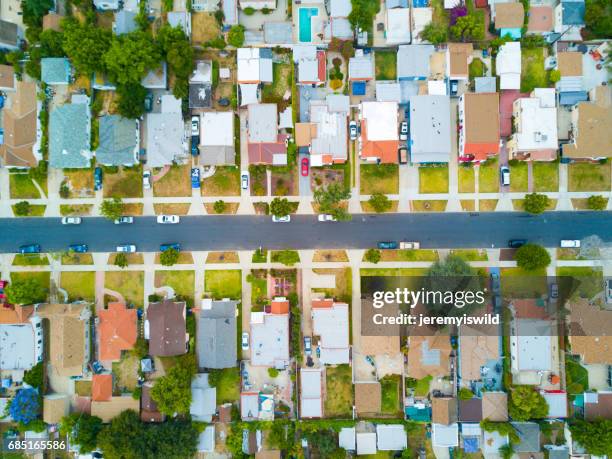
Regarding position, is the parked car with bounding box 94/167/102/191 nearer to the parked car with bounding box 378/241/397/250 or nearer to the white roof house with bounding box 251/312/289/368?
the white roof house with bounding box 251/312/289/368

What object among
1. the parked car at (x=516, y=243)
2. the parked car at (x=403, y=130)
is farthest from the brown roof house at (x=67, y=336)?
the parked car at (x=516, y=243)

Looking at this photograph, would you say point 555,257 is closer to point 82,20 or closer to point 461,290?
point 461,290

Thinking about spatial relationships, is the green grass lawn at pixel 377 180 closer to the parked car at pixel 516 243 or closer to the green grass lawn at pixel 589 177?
the parked car at pixel 516 243

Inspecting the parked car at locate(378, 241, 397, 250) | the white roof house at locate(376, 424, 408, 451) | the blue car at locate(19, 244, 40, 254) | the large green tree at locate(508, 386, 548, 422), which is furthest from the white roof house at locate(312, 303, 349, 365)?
the blue car at locate(19, 244, 40, 254)

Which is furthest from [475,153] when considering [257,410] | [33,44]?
[33,44]

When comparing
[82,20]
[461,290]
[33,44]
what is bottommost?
[461,290]

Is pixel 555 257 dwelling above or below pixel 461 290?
above
